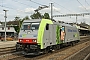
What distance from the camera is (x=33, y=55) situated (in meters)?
16.5

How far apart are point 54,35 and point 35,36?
3.81 m

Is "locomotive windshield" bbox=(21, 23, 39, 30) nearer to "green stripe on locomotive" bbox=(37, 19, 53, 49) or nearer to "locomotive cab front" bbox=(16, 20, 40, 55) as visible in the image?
"locomotive cab front" bbox=(16, 20, 40, 55)

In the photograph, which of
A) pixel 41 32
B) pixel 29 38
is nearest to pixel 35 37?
pixel 29 38

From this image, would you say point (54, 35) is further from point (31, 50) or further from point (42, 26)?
point (31, 50)

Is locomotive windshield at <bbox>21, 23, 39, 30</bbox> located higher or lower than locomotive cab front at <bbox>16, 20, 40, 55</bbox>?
higher

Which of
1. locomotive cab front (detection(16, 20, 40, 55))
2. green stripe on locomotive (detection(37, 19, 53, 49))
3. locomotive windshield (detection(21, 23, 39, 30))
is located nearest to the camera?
locomotive cab front (detection(16, 20, 40, 55))

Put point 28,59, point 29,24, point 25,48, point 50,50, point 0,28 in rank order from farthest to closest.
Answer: point 0,28 → point 50,50 → point 29,24 → point 25,48 → point 28,59

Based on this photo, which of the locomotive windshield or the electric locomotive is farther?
the locomotive windshield

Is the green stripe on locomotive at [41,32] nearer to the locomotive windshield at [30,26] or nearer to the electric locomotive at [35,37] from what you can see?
the electric locomotive at [35,37]

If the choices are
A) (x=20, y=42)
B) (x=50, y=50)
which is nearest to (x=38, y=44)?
(x=20, y=42)

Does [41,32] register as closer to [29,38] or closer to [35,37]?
[35,37]

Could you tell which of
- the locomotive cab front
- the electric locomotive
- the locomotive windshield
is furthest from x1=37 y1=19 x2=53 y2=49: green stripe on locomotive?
the locomotive windshield

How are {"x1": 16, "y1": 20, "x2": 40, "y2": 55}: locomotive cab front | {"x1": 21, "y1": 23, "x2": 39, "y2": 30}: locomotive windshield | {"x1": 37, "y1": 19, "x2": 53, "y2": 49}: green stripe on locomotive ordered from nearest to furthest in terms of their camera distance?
{"x1": 16, "y1": 20, "x2": 40, "y2": 55}: locomotive cab front < {"x1": 37, "y1": 19, "x2": 53, "y2": 49}: green stripe on locomotive < {"x1": 21, "y1": 23, "x2": 39, "y2": 30}: locomotive windshield

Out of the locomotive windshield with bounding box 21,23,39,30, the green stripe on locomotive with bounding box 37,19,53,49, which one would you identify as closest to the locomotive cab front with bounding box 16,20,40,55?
the locomotive windshield with bounding box 21,23,39,30
